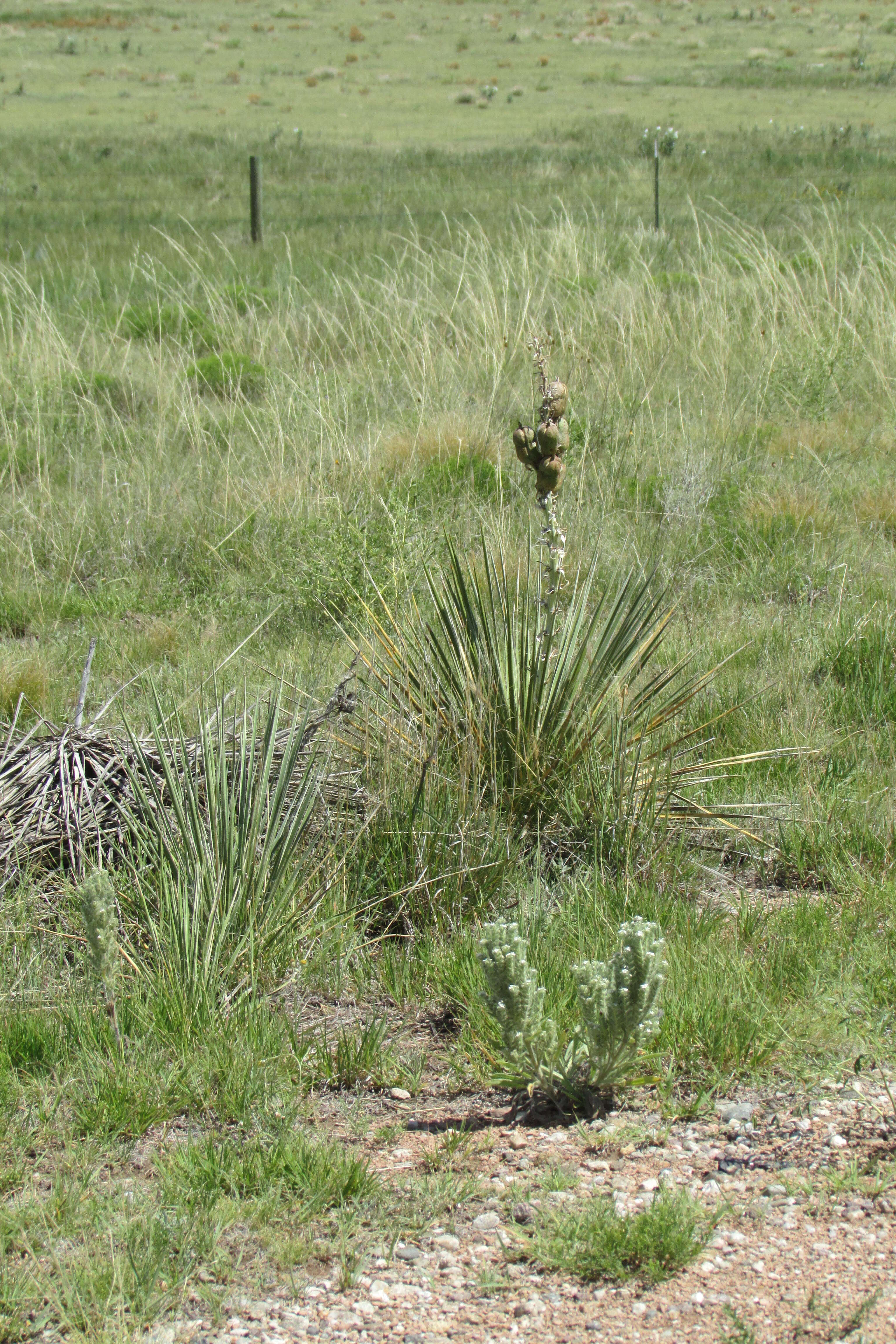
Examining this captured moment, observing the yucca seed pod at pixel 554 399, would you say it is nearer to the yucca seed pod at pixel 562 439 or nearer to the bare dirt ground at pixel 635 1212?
the yucca seed pod at pixel 562 439

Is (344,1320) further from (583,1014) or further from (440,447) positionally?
(440,447)

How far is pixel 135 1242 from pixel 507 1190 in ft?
1.86

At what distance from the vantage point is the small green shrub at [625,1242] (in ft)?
5.23

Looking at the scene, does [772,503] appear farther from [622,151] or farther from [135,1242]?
[622,151]

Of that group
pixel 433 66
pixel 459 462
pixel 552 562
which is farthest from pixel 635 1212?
pixel 433 66

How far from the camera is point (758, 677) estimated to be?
11.8ft

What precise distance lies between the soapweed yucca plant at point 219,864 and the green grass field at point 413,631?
0.03m

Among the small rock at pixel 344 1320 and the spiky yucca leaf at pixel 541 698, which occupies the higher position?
the spiky yucca leaf at pixel 541 698

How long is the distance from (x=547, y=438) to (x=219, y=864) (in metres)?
1.17

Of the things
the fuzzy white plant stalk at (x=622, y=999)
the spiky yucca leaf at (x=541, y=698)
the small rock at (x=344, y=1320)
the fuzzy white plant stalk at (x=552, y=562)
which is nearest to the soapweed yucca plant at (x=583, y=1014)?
the fuzzy white plant stalk at (x=622, y=999)

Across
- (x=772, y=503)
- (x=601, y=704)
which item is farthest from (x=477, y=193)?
(x=601, y=704)

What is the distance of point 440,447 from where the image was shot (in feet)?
18.0

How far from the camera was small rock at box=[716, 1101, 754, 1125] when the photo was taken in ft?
6.33

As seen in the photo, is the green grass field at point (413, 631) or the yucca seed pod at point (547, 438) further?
the yucca seed pod at point (547, 438)
